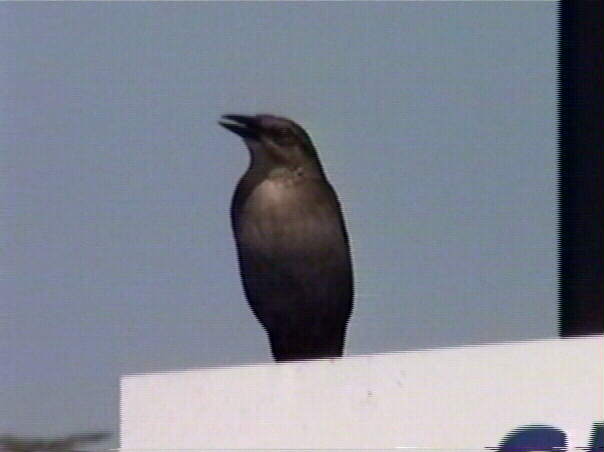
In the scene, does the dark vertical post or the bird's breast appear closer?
the dark vertical post

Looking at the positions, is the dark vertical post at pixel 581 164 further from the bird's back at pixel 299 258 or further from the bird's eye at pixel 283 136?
the bird's eye at pixel 283 136

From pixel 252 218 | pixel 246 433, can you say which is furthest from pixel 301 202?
pixel 246 433

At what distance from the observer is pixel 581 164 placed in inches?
202

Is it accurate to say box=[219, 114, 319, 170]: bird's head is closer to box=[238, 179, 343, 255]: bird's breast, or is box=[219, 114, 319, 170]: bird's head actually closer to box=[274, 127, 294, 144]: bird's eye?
box=[274, 127, 294, 144]: bird's eye

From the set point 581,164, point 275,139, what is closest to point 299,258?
point 275,139

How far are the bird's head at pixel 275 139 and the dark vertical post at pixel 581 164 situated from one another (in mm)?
1164

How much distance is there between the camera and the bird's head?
18.5 feet

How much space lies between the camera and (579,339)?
394cm

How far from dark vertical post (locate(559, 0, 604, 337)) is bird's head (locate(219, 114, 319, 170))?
3.82 feet

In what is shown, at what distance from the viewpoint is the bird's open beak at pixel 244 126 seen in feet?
18.6

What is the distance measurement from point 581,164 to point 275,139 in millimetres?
1371

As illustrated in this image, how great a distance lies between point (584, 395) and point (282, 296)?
2.03 meters

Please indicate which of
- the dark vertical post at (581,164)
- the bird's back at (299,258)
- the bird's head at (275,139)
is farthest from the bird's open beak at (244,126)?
the dark vertical post at (581,164)

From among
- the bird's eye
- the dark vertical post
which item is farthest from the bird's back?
the dark vertical post
